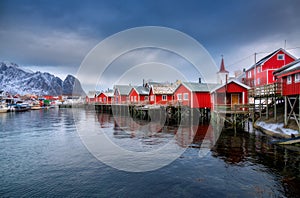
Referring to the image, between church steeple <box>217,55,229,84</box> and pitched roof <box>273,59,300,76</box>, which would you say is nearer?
pitched roof <box>273,59,300,76</box>

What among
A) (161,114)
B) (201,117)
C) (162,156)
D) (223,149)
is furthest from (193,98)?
(162,156)

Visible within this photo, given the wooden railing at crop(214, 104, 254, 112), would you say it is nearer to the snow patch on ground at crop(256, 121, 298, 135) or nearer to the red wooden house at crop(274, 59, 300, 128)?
the snow patch on ground at crop(256, 121, 298, 135)

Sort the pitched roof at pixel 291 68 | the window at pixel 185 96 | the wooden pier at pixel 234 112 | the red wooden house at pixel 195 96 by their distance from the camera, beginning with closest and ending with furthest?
the pitched roof at pixel 291 68 → the wooden pier at pixel 234 112 → the red wooden house at pixel 195 96 → the window at pixel 185 96

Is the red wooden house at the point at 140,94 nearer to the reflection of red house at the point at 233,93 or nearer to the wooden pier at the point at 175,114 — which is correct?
the wooden pier at the point at 175,114

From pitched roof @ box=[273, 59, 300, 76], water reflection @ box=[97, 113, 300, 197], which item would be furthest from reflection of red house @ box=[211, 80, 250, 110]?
water reflection @ box=[97, 113, 300, 197]

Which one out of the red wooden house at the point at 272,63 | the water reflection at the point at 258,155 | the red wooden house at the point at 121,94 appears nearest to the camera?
the water reflection at the point at 258,155

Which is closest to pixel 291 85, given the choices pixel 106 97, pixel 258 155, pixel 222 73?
pixel 258 155

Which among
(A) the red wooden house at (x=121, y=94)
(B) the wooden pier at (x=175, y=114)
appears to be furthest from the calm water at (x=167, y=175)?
(A) the red wooden house at (x=121, y=94)

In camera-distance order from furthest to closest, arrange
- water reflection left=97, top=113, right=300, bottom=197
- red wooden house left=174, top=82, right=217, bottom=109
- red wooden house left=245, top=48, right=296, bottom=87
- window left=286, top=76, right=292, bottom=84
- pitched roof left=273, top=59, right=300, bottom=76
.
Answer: red wooden house left=174, top=82, right=217, bottom=109 < red wooden house left=245, top=48, right=296, bottom=87 < window left=286, top=76, right=292, bottom=84 < pitched roof left=273, top=59, right=300, bottom=76 < water reflection left=97, top=113, right=300, bottom=197

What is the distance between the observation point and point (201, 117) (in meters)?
35.6

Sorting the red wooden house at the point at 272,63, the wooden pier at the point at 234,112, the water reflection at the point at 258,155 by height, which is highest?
the red wooden house at the point at 272,63

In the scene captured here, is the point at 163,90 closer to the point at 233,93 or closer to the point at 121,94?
the point at 233,93

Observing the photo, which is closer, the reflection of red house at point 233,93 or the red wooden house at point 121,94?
the reflection of red house at point 233,93

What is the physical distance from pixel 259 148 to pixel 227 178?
22.9ft
